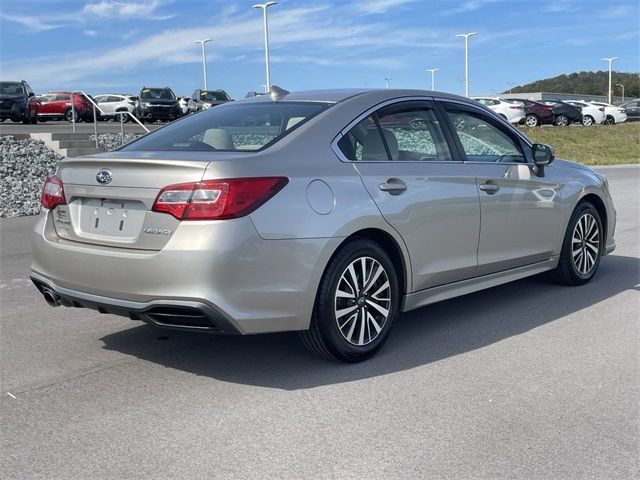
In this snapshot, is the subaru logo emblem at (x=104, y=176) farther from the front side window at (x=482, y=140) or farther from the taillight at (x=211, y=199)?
the front side window at (x=482, y=140)

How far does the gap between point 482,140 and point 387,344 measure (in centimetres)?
187

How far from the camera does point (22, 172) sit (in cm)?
1513

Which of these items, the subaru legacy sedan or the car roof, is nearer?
the subaru legacy sedan

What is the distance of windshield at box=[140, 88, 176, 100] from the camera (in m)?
36.8

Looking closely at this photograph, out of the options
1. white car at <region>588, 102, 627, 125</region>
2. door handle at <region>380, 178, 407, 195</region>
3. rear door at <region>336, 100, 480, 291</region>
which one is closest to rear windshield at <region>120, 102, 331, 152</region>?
rear door at <region>336, 100, 480, 291</region>

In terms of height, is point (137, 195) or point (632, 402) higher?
point (137, 195)

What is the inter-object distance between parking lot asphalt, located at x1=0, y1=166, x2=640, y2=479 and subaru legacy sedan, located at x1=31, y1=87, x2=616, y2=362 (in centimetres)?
38

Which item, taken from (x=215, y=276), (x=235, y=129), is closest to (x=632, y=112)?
(x=235, y=129)

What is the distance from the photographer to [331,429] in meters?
3.66

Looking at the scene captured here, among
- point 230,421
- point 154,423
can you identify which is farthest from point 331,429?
point 154,423

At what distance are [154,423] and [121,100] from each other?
40.8 meters

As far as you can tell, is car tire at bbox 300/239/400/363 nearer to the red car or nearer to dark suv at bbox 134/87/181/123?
dark suv at bbox 134/87/181/123

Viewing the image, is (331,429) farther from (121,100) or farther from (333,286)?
(121,100)

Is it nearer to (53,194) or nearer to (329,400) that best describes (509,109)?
(53,194)
